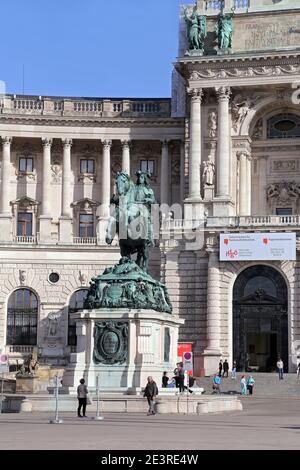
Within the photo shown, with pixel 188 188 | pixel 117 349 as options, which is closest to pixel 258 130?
pixel 188 188

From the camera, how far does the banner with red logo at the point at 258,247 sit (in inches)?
2601

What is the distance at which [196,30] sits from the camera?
246ft

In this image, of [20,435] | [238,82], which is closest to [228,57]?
[238,82]

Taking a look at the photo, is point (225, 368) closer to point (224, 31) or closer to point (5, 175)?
point (224, 31)

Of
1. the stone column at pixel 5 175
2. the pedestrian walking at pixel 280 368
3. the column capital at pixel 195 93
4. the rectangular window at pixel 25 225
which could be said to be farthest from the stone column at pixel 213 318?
the stone column at pixel 5 175

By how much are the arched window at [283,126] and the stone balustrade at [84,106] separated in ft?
27.2

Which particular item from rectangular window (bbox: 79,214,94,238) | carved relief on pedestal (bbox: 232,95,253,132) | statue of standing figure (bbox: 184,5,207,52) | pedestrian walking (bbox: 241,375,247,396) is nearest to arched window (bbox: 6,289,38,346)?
rectangular window (bbox: 79,214,94,238)

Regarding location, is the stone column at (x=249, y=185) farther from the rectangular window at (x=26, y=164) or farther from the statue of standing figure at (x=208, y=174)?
the rectangular window at (x=26, y=164)

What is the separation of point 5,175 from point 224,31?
19962 mm

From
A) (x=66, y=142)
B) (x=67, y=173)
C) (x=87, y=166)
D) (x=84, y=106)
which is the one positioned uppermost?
(x=84, y=106)

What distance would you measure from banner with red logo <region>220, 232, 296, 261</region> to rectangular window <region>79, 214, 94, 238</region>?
1565cm

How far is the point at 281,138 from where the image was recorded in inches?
3012

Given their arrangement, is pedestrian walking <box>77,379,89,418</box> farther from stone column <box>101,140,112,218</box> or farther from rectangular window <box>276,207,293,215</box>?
stone column <box>101,140,112,218</box>

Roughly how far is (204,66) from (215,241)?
1395 centimetres
